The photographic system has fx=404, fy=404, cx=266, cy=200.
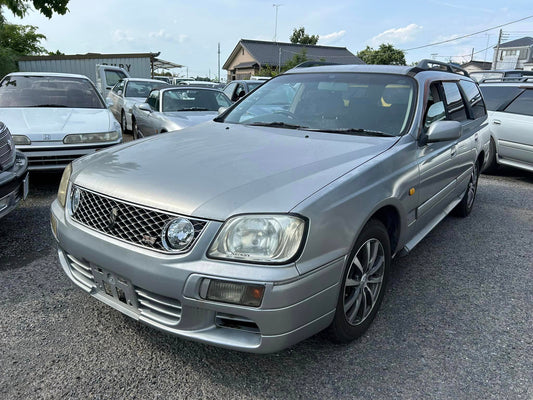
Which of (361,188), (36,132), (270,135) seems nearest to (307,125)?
(270,135)

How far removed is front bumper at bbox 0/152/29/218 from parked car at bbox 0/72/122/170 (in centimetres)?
99

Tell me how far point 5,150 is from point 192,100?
15.3ft

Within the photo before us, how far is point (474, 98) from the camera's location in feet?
15.7

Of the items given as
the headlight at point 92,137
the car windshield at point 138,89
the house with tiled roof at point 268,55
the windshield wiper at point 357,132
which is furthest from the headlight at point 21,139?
the house with tiled roof at point 268,55

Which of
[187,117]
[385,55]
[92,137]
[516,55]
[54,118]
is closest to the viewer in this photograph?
[92,137]

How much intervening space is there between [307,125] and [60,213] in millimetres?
1833

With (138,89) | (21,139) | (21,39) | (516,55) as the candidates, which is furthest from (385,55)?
(21,139)

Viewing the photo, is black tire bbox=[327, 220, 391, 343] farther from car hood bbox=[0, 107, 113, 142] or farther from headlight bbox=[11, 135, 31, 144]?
headlight bbox=[11, 135, 31, 144]

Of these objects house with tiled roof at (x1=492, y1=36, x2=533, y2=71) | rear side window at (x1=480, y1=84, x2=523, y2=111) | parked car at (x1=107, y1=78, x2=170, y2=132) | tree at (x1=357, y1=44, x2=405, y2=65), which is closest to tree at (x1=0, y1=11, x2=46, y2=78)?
parked car at (x1=107, y1=78, x2=170, y2=132)

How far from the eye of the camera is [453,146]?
12.1 ft

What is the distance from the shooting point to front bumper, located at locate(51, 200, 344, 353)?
179cm

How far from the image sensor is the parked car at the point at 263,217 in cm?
183

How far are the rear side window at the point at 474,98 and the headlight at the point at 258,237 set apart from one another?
3.50 m

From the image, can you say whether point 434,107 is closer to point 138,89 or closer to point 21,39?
point 138,89
